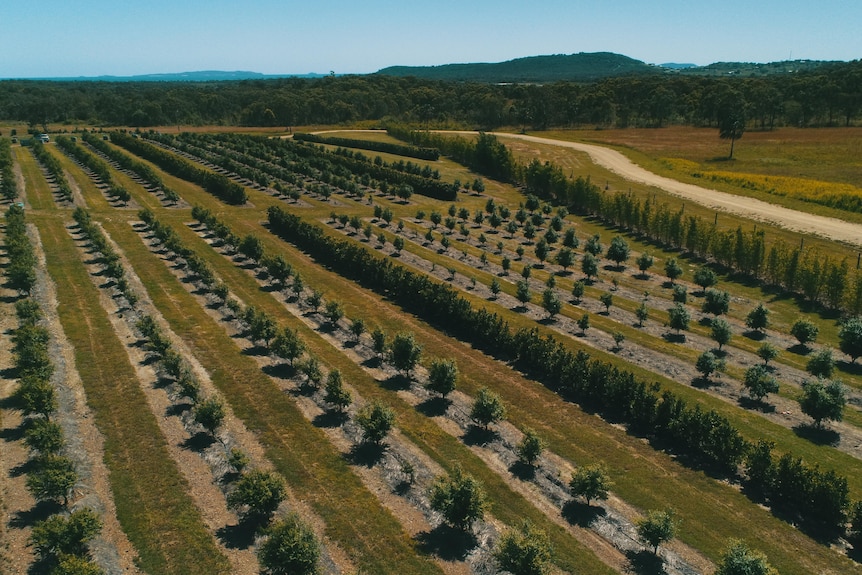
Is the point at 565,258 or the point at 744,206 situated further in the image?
the point at 744,206

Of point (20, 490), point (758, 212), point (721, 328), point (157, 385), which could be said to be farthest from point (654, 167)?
point (20, 490)

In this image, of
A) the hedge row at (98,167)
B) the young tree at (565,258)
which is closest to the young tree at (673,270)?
the young tree at (565,258)

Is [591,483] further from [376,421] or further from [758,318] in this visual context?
[758,318]

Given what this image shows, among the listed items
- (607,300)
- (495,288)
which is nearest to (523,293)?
(495,288)

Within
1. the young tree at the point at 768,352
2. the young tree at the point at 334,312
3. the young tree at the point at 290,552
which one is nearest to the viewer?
the young tree at the point at 290,552

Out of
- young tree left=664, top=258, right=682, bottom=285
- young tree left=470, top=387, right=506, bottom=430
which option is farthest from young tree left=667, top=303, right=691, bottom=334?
young tree left=470, top=387, right=506, bottom=430

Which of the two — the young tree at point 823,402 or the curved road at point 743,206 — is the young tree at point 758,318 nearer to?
the young tree at point 823,402
